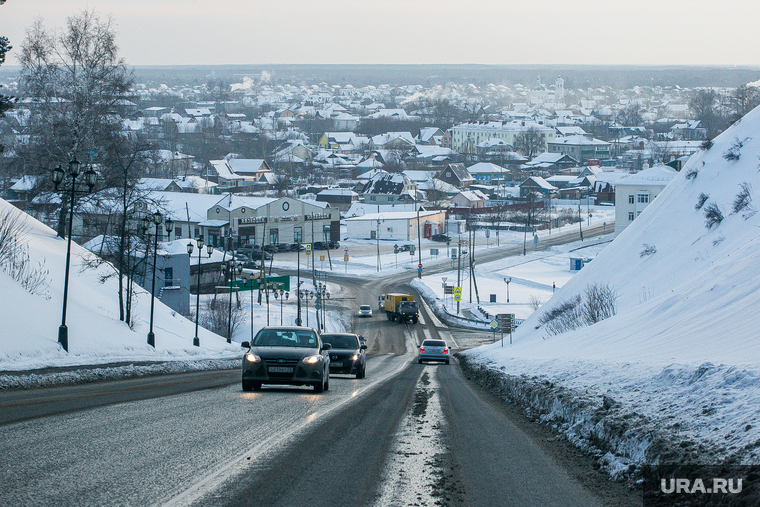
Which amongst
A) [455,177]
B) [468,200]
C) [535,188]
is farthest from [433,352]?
[455,177]

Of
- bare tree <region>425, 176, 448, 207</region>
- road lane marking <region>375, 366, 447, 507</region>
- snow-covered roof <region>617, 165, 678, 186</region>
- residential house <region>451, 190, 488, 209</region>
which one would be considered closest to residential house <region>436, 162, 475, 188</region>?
bare tree <region>425, 176, 448, 207</region>

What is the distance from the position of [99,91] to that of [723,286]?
1308 inches

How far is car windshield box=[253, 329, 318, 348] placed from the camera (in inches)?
627

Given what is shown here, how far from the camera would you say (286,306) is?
7238 cm

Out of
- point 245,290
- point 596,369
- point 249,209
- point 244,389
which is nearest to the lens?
point 596,369

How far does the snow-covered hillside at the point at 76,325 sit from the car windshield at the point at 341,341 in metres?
5.76

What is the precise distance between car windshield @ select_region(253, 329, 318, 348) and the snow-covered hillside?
5.58 m

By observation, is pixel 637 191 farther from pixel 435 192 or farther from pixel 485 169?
pixel 485 169

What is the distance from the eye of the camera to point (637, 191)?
9500cm

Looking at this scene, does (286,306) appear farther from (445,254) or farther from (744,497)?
(744,497)

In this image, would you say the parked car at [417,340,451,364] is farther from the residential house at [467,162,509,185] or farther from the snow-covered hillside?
the residential house at [467,162,509,185]

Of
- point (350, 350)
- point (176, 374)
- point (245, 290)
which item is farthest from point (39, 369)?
point (245, 290)

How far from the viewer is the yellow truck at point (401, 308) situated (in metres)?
65.1

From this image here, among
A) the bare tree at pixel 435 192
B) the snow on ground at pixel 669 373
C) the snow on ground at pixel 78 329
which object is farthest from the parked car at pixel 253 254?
the snow on ground at pixel 669 373
